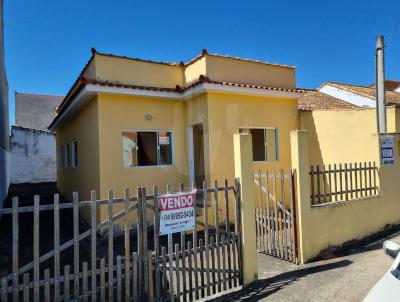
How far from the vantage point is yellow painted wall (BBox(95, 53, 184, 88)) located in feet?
28.0

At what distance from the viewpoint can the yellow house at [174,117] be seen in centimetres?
841

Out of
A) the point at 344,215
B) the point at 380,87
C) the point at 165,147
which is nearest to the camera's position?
the point at 344,215

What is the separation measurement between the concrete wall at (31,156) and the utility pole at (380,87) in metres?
22.1

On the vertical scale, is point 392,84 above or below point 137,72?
above

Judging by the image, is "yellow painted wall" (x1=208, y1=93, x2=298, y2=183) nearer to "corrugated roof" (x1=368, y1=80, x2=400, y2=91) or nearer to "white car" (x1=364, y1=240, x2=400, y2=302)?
"white car" (x1=364, y1=240, x2=400, y2=302)

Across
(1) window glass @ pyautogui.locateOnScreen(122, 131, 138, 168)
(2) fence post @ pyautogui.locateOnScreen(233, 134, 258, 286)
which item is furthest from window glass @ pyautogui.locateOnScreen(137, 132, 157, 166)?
(2) fence post @ pyautogui.locateOnScreen(233, 134, 258, 286)

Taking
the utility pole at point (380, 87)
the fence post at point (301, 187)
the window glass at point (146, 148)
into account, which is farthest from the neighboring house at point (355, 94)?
the window glass at point (146, 148)

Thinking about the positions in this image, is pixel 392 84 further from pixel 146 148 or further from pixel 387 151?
pixel 146 148

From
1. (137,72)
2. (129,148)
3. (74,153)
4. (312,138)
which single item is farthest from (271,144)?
(74,153)

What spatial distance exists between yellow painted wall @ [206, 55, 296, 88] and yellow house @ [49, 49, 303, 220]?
0.10 ft

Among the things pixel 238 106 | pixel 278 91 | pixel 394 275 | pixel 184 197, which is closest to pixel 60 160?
pixel 238 106

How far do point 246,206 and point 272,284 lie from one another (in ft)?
4.33

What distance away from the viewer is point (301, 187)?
19.1ft

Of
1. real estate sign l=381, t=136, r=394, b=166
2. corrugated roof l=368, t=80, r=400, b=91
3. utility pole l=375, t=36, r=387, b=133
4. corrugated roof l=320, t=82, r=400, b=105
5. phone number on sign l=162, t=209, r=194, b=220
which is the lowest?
phone number on sign l=162, t=209, r=194, b=220
